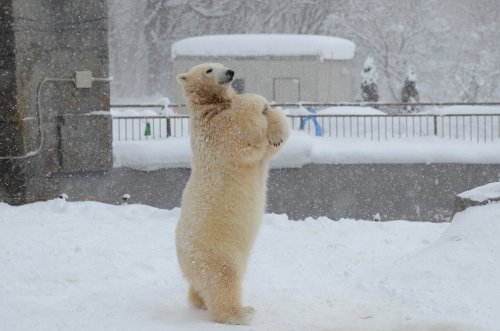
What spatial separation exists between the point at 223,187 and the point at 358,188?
1055 centimetres

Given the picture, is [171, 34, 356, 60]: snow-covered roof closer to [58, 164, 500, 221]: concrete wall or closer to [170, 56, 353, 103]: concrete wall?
[170, 56, 353, 103]: concrete wall

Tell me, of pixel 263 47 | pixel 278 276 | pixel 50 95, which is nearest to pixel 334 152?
pixel 50 95

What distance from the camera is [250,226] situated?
502 cm

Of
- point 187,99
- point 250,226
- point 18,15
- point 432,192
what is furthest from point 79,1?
point 432,192

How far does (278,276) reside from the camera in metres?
6.81

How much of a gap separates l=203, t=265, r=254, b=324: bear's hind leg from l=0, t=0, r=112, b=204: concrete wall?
644 cm

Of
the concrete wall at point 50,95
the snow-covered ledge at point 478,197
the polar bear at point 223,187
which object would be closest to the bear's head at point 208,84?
the polar bear at point 223,187

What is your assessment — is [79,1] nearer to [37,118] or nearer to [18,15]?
[18,15]

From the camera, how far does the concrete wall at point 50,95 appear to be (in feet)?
33.7

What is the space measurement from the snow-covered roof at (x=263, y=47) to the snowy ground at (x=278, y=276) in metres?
16.1

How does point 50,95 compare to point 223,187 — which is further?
point 50,95

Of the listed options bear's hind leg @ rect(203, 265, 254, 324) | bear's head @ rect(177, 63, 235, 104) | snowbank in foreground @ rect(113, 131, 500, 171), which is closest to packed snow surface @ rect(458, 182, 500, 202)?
bear's head @ rect(177, 63, 235, 104)

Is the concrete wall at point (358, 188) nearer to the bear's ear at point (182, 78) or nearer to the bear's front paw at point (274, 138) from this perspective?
the bear's ear at point (182, 78)

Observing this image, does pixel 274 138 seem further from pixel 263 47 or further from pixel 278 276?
pixel 263 47
